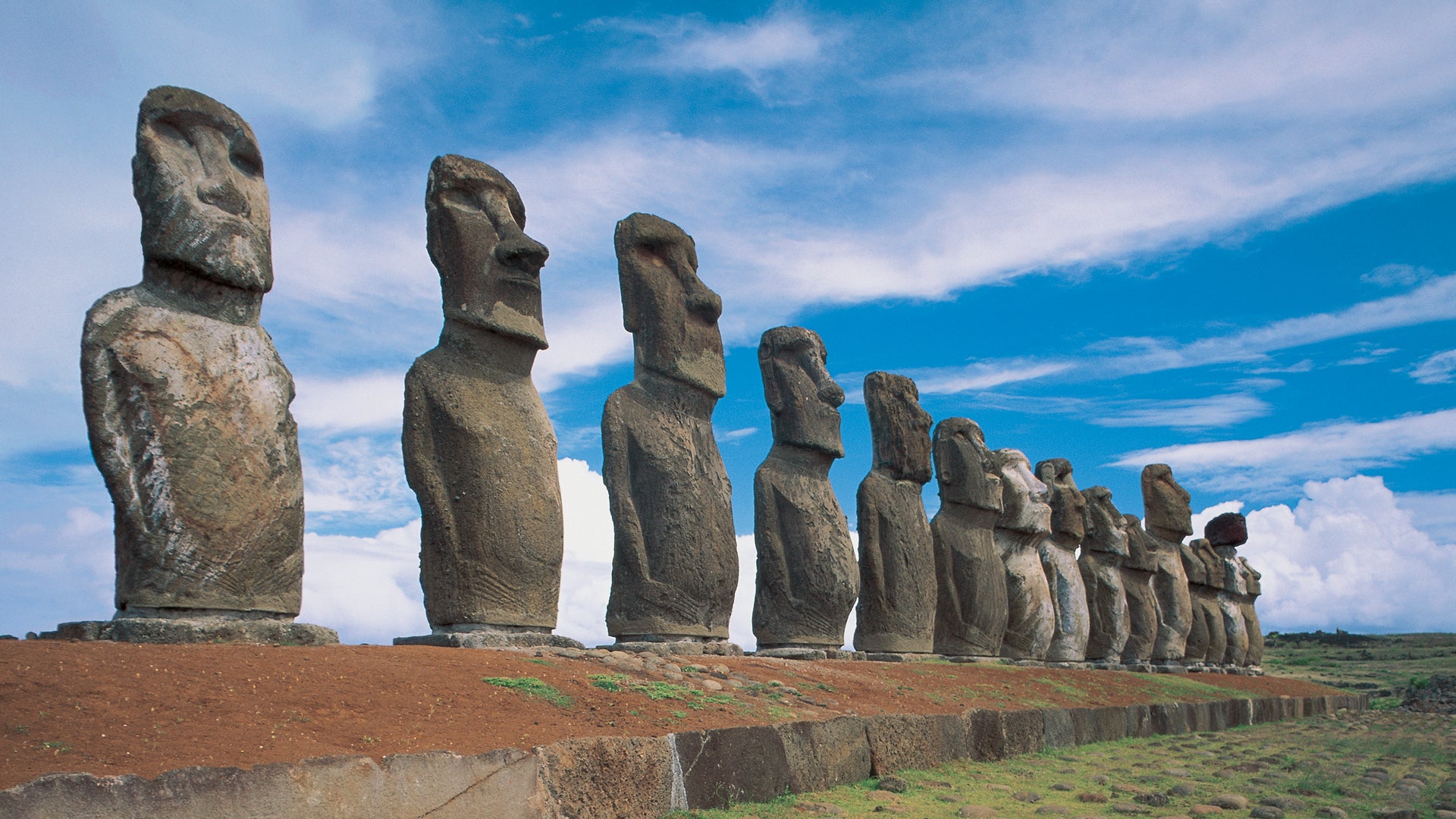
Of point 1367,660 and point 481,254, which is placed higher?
point 481,254

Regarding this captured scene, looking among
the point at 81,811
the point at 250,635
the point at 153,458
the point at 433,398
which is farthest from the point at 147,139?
the point at 81,811

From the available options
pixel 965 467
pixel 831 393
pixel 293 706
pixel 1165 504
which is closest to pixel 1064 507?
pixel 965 467

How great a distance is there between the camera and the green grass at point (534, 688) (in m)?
5.81

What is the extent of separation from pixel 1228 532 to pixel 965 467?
45.0 ft

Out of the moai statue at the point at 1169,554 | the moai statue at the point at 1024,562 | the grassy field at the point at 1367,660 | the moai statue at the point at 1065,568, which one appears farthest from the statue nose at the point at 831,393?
the grassy field at the point at 1367,660

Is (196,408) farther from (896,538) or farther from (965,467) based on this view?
(965,467)

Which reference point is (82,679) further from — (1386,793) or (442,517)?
(1386,793)

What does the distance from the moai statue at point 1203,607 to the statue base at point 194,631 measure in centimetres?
2030

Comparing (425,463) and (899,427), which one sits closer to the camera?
(425,463)

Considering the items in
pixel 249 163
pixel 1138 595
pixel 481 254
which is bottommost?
pixel 1138 595

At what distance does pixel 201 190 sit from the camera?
6.73m

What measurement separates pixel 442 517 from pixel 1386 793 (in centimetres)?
699

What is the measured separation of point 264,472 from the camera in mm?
6586

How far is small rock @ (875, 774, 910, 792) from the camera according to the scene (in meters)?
6.61
